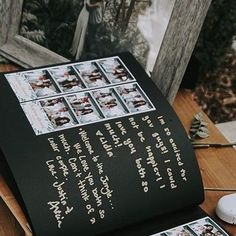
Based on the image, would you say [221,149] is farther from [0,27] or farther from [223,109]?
[223,109]

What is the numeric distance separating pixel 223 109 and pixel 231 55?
0.20 m

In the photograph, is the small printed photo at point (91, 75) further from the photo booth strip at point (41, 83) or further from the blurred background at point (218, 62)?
the blurred background at point (218, 62)

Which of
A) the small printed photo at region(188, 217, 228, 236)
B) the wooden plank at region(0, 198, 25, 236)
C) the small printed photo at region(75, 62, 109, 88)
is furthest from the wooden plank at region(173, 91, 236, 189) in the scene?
the wooden plank at region(0, 198, 25, 236)

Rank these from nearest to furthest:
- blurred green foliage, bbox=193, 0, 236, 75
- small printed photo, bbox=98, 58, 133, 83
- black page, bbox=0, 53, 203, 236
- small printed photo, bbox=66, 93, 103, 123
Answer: black page, bbox=0, 53, 203, 236 → small printed photo, bbox=66, 93, 103, 123 → small printed photo, bbox=98, 58, 133, 83 → blurred green foliage, bbox=193, 0, 236, 75

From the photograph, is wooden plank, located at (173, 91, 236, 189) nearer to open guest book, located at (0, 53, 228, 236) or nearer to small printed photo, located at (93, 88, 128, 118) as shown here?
open guest book, located at (0, 53, 228, 236)

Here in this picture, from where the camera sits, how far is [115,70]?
1.23 meters

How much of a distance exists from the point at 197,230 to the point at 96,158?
0.21m

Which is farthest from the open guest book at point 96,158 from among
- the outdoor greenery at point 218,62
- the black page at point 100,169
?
the outdoor greenery at point 218,62

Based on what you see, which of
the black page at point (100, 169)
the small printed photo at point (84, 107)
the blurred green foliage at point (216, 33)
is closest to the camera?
the black page at point (100, 169)

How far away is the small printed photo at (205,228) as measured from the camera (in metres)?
1.06

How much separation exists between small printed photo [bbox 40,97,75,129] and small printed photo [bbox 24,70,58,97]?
0.02 m

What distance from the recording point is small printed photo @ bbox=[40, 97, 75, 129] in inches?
42.6

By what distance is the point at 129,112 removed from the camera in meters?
1.13

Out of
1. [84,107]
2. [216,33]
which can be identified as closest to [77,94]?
[84,107]
